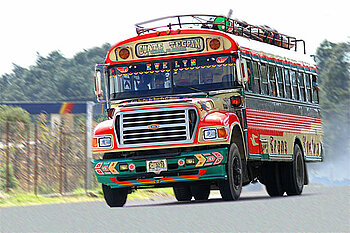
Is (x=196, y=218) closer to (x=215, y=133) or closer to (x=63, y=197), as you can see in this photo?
(x=215, y=133)

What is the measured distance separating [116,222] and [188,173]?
12.9 feet

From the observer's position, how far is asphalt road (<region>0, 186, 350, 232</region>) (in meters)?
12.9

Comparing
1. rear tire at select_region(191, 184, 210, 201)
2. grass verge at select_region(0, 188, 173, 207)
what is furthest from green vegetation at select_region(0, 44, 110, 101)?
rear tire at select_region(191, 184, 210, 201)

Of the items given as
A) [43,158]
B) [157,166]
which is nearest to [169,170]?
[157,166]

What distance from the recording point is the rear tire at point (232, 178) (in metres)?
17.7

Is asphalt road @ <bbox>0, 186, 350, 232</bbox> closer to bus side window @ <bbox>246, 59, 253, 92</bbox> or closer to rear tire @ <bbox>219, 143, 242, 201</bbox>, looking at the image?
rear tire @ <bbox>219, 143, 242, 201</bbox>

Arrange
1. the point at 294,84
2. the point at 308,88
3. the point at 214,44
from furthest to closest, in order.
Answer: the point at 308,88
the point at 294,84
the point at 214,44

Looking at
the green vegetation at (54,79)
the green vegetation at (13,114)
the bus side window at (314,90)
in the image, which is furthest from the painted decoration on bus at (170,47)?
the green vegetation at (54,79)

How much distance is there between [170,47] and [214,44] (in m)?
0.91

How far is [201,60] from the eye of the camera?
1920 cm

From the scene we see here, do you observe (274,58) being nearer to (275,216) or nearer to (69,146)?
(69,146)

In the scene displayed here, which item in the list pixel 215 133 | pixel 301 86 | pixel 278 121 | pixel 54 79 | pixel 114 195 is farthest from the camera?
pixel 54 79

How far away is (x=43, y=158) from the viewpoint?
23.4m

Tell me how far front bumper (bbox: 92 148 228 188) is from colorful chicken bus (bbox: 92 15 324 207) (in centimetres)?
2
